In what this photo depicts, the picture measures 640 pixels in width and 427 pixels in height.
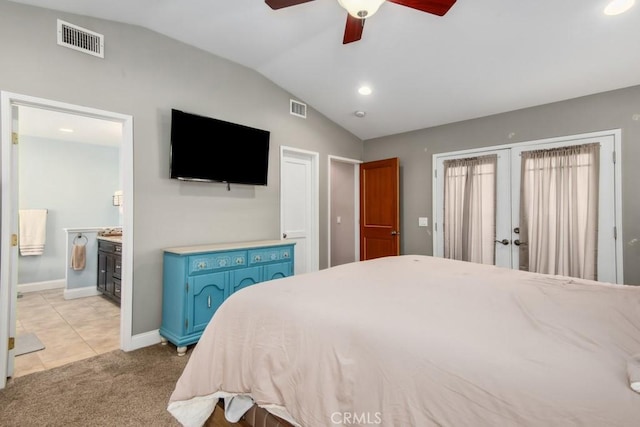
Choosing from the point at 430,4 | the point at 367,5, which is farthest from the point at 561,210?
the point at 367,5

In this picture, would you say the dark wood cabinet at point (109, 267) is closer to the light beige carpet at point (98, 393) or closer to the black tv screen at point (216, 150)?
the light beige carpet at point (98, 393)

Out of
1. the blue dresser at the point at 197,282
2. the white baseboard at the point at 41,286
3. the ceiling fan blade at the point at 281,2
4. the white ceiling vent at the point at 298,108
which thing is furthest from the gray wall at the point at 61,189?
the ceiling fan blade at the point at 281,2

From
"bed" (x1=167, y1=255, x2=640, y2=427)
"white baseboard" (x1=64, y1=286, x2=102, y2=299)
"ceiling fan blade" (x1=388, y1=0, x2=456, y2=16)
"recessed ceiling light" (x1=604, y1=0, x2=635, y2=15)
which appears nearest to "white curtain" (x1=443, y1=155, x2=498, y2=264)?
"recessed ceiling light" (x1=604, y1=0, x2=635, y2=15)

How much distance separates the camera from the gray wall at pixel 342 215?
516 cm

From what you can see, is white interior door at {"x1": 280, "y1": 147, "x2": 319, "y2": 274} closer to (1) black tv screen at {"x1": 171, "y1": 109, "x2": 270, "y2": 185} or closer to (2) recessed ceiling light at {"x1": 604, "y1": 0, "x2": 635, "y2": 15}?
(1) black tv screen at {"x1": 171, "y1": 109, "x2": 270, "y2": 185}

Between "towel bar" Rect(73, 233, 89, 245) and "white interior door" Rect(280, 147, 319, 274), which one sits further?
"towel bar" Rect(73, 233, 89, 245)

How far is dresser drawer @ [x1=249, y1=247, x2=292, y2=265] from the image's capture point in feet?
10.3

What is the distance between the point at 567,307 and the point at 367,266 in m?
1.20

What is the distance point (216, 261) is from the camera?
285 centimetres

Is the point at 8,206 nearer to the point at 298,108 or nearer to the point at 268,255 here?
the point at 268,255

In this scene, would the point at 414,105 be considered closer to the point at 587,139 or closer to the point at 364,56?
the point at 364,56

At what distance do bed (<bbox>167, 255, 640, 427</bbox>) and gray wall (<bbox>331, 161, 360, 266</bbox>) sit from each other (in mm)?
3270

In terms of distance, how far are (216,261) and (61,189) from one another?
423 centimetres

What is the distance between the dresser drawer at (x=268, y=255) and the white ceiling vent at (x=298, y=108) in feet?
6.14
